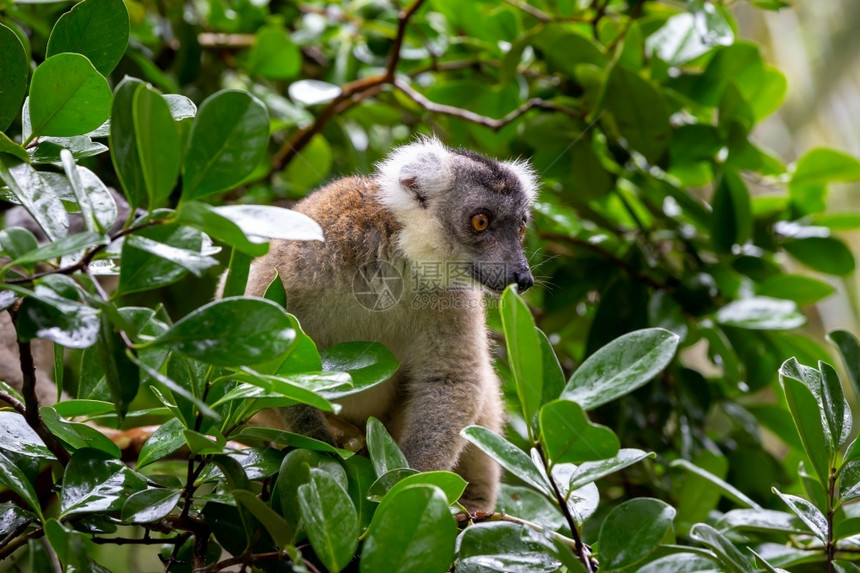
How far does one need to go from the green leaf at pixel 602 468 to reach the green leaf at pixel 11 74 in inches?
60.3

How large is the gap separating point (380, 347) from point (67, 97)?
3.09ft

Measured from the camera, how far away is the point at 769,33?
7430mm

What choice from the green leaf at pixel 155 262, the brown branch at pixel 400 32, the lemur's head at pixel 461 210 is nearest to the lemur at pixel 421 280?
the lemur's head at pixel 461 210

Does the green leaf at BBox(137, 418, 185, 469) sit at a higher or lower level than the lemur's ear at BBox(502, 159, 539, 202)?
lower

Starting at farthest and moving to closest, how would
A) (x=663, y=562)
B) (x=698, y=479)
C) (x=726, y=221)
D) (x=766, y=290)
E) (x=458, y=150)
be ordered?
(x=766, y=290)
(x=726, y=221)
(x=458, y=150)
(x=698, y=479)
(x=663, y=562)

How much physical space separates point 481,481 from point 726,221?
1670 millimetres

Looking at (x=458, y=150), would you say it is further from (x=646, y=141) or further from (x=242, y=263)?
(x=242, y=263)

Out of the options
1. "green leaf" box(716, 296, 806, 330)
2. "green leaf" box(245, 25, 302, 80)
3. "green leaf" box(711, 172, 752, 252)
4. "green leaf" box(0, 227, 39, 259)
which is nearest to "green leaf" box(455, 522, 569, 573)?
"green leaf" box(0, 227, 39, 259)

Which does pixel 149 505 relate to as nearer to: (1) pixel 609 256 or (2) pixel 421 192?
(2) pixel 421 192

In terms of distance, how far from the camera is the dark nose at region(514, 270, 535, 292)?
2.80 m

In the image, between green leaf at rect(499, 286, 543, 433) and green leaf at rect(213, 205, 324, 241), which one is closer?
green leaf at rect(213, 205, 324, 241)

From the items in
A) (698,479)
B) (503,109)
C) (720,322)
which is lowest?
(698,479)

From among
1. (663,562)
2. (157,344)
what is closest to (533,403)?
(663,562)

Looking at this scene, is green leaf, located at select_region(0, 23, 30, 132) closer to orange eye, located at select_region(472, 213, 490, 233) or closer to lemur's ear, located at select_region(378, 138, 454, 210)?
lemur's ear, located at select_region(378, 138, 454, 210)
